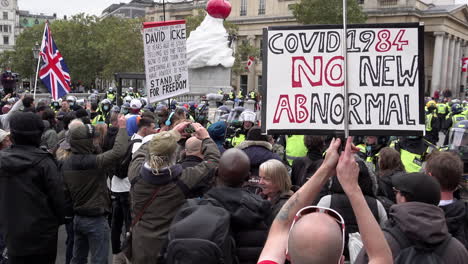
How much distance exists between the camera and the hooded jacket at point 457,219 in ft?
10.2

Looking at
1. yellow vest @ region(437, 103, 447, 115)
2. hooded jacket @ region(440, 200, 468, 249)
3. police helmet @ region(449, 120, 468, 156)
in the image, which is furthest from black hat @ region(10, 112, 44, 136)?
yellow vest @ region(437, 103, 447, 115)

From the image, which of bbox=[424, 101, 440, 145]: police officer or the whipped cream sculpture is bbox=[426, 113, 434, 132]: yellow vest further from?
the whipped cream sculpture

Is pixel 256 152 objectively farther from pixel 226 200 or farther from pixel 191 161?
pixel 226 200

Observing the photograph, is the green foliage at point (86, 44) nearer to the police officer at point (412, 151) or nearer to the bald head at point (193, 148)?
the police officer at point (412, 151)

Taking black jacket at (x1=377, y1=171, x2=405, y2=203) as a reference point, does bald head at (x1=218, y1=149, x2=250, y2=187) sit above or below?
above

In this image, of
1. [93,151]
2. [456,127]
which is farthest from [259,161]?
[456,127]

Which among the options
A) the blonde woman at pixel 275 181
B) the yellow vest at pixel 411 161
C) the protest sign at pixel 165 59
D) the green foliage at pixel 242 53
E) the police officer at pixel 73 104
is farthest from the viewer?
the green foliage at pixel 242 53

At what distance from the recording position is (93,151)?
15.8ft

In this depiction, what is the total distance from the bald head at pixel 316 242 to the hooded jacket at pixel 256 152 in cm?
294

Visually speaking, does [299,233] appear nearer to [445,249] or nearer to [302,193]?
[302,193]

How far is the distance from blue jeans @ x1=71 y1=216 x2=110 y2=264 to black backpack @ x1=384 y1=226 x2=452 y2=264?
311 cm

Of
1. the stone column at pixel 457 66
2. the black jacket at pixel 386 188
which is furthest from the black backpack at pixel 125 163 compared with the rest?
the stone column at pixel 457 66

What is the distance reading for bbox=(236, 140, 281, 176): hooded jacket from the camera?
481cm

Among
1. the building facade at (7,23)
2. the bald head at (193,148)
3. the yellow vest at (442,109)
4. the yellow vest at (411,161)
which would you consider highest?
the building facade at (7,23)
